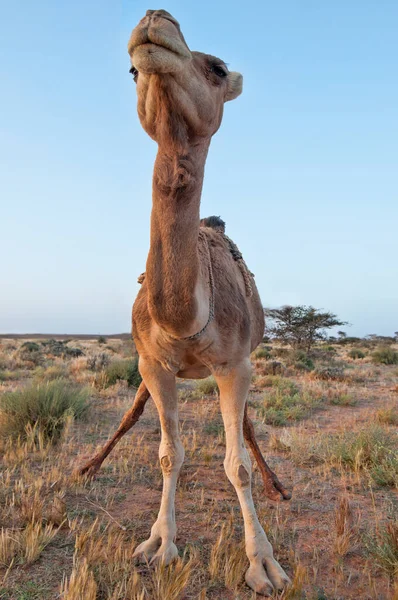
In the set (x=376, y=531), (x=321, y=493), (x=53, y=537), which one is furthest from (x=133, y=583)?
(x=321, y=493)

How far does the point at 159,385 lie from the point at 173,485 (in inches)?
34.5

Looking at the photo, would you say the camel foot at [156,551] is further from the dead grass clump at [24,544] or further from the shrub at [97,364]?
the shrub at [97,364]

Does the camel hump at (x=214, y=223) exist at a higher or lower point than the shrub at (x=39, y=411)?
higher

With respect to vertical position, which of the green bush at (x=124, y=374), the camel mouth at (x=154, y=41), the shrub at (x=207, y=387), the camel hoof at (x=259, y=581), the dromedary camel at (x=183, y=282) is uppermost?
the camel mouth at (x=154, y=41)

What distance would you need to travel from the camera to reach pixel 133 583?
9.14ft

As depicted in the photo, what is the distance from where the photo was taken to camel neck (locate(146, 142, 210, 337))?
263 centimetres

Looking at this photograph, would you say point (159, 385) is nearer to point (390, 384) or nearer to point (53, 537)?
point (53, 537)

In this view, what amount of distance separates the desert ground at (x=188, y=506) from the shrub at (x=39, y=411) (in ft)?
0.07

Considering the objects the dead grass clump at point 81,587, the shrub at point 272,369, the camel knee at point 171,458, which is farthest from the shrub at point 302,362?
the dead grass clump at point 81,587

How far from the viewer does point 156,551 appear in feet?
11.4

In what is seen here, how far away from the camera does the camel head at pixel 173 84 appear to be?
2189 millimetres

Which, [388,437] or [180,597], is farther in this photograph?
[388,437]

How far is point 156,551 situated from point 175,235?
2.41 meters

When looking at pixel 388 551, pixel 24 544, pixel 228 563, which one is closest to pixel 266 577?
pixel 228 563
